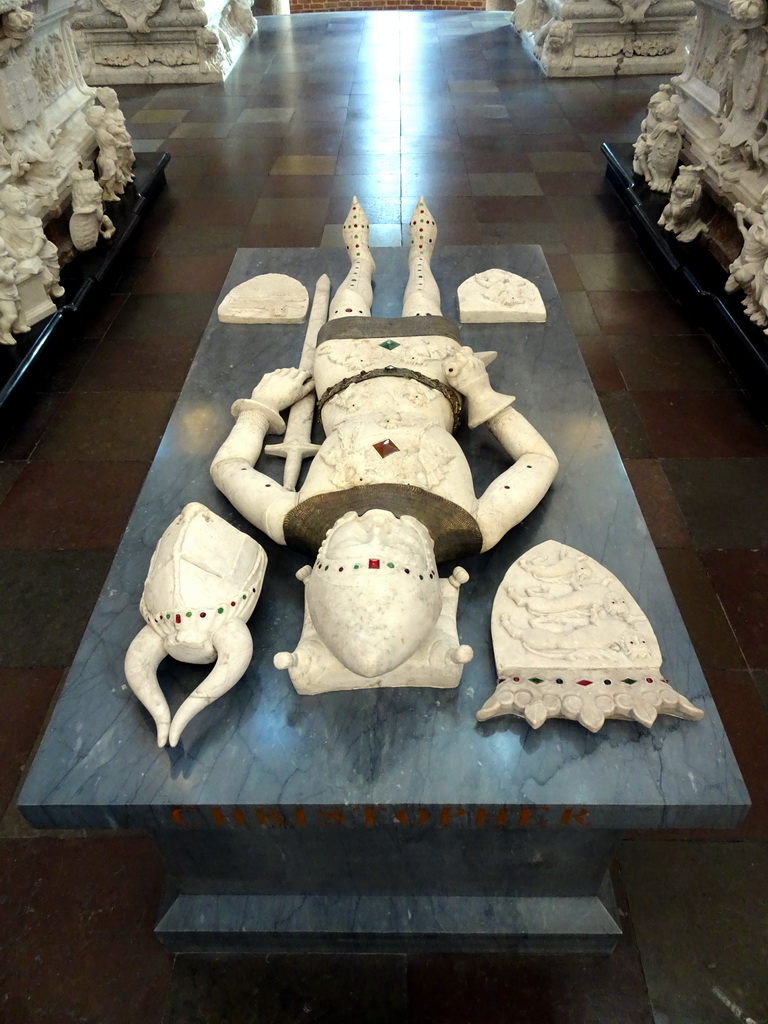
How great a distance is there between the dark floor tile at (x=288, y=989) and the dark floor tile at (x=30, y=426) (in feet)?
9.88

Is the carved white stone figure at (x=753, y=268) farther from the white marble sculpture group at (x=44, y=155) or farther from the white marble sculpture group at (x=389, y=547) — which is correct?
the white marble sculpture group at (x=44, y=155)

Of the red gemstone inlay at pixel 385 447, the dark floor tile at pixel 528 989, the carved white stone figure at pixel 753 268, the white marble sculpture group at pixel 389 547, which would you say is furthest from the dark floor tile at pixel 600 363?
the dark floor tile at pixel 528 989

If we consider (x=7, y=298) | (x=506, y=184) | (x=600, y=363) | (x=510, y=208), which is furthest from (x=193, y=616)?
(x=506, y=184)

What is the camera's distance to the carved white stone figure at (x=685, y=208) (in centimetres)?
556

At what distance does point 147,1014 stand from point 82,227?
206 inches

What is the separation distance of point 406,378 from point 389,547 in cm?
108

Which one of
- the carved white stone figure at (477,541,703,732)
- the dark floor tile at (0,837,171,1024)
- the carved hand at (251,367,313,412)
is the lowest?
the dark floor tile at (0,837,171,1024)

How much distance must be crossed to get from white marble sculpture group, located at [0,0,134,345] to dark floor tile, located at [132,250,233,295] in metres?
0.45

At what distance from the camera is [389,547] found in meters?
2.07

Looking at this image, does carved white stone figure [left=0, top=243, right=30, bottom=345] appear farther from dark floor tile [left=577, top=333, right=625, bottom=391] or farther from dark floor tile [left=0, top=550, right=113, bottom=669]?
dark floor tile [left=577, top=333, right=625, bottom=391]

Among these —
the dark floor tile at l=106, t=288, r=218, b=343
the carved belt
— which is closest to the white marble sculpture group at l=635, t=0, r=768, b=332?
the carved belt

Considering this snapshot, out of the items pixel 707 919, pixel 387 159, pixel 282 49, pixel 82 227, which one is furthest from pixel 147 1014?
pixel 282 49

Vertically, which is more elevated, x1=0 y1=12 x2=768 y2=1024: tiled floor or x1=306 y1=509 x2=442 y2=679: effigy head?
x1=306 y1=509 x2=442 y2=679: effigy head

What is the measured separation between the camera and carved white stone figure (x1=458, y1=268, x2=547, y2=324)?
148 inches
